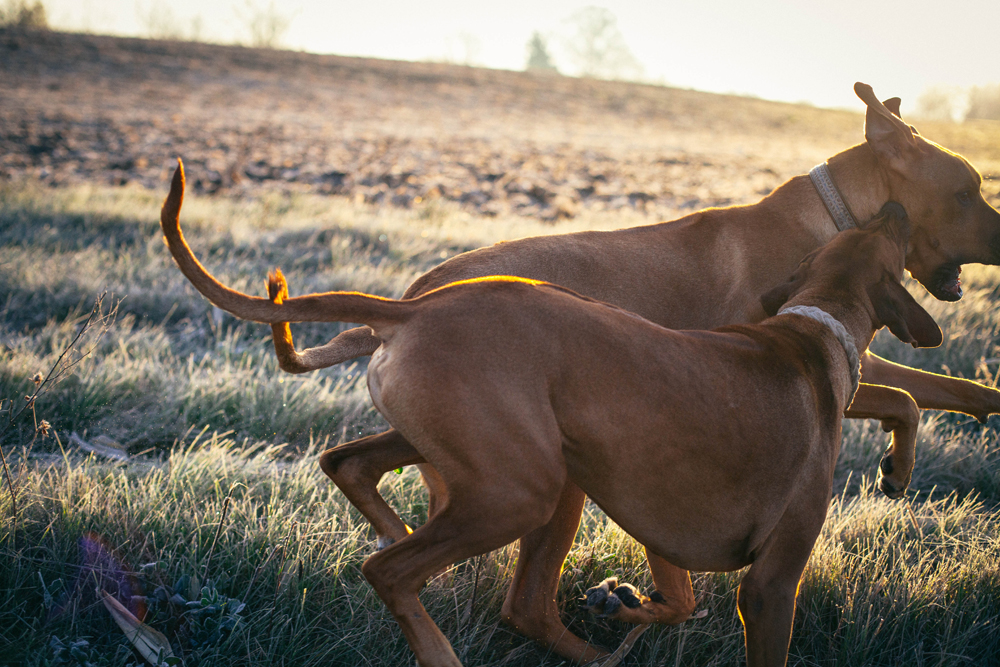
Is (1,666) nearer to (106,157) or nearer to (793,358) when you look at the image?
(793,358)

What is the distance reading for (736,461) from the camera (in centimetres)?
228

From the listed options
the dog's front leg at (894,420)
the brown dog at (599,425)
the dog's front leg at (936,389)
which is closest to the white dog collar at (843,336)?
the brown dog at (599,425)

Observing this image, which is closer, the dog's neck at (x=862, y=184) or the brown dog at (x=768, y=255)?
the brown dog at (x=768, y=255)

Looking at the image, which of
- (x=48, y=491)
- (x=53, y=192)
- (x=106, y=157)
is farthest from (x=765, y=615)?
(x=106, y=157)

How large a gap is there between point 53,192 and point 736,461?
1007 centimetres

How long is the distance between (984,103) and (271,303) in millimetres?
57000

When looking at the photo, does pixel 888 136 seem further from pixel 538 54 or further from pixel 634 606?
pixel 538 54

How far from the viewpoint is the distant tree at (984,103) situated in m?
44.8

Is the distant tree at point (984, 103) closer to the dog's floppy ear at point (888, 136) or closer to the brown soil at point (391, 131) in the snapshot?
the brown soil at point (391, 131)

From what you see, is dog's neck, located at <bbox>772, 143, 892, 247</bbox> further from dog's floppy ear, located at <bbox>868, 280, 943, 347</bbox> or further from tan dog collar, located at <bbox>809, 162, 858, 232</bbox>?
dog's floppy ear, located at <bbox>868, 280, 943, 347</bbox>

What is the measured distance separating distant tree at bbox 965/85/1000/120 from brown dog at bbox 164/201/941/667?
53.2m

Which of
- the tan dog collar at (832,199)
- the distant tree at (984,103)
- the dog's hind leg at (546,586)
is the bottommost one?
the dog's hind leg at (546,586)

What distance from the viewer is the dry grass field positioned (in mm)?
2652

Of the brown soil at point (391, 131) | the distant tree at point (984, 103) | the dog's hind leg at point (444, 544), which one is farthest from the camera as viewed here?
the distant tree at point (984, 103)
